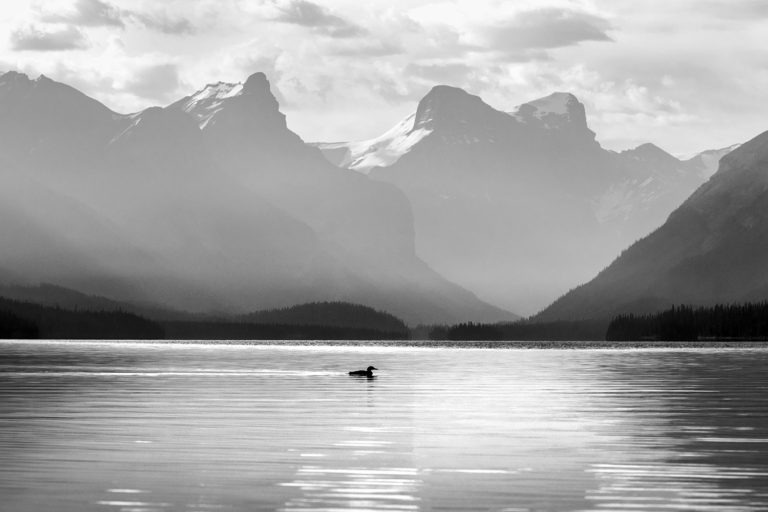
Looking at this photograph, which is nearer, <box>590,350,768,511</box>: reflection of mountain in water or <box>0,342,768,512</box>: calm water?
<box>0,342,768,512</box>: calm water

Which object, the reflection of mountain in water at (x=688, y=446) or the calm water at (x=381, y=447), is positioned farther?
the reflection of mountain in water at (x=688, y=446)

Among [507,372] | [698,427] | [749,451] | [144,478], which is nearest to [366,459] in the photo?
[144,478]

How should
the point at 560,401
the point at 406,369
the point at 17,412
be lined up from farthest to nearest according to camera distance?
the point at 406,369 → the point at 560,401 → the point at 17,412

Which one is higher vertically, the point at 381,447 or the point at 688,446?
the point at 381,447

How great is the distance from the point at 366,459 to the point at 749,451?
14.5 m

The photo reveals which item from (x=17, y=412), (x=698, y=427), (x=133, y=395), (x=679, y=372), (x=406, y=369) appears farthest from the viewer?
(x=406, y=369)

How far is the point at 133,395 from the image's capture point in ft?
294

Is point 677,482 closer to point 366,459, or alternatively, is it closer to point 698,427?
point 366,459

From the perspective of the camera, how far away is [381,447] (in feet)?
181

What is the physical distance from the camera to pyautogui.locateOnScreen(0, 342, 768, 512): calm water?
4134 centimetres

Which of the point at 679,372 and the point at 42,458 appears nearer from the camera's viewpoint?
the point at 42,458

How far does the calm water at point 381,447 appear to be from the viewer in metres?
41.3

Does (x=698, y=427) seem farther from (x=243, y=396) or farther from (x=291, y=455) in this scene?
(x=243, y=396)

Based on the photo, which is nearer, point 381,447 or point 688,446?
point 381,447
